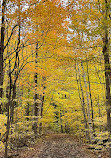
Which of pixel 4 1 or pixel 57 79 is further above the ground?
pixel 4 1

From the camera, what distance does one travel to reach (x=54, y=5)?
5410 millimetres

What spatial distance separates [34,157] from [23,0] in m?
7.70

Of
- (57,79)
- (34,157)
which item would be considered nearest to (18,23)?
(34,157)

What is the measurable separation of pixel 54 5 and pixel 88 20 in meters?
1.57

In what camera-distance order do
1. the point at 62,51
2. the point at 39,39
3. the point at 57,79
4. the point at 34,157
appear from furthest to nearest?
the point at 57,79
the point at 62,51
the point at 34,157
the point at 39,39

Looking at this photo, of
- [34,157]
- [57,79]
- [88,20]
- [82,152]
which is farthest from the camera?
[57,79]

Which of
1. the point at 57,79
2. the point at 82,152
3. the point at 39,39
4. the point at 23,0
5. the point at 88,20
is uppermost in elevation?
the point at 23,0

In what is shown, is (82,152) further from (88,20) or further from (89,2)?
(89,2)

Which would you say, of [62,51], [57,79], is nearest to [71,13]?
[62,51]

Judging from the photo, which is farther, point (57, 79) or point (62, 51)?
point (57, 79)

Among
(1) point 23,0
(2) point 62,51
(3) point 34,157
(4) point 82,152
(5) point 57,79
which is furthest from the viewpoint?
(5) point 57,79

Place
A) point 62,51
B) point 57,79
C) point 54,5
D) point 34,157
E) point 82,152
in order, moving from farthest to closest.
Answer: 1. point 57,79
2. point 62,51
3. point 82,152
4. point 34,157
5. point 54,5

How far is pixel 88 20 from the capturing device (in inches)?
198

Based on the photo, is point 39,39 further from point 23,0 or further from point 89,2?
point 89,2
